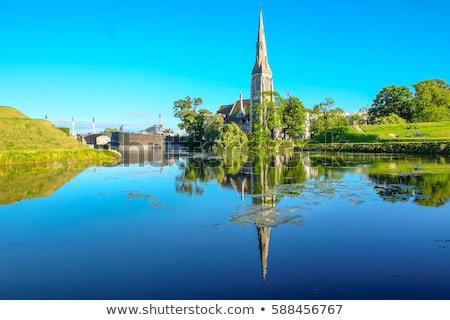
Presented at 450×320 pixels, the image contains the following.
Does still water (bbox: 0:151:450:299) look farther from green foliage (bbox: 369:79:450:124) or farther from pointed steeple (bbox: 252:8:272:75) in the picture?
pointed steeple (bbox: 252:8:272:75)

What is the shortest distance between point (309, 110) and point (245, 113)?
33174 millimetres

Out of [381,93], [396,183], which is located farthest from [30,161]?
[381,93]

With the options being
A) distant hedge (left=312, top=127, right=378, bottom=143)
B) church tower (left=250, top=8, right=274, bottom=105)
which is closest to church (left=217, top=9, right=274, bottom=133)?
church tower (left=250, top=8, right=274, bottom=105)

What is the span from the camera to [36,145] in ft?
148

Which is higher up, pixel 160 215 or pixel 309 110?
pixel 309 110

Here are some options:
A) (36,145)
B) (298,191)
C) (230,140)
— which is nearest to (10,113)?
(36,145)

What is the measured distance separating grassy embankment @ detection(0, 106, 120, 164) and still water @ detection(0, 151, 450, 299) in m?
25.3

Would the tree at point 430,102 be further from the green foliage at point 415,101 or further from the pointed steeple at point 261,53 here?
the pointed steeple at point 261,53

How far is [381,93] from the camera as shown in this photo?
4001 inches

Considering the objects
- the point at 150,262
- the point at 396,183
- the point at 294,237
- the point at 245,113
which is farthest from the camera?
the point at 245,113

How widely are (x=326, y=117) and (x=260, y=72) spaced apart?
A: 29.0 m

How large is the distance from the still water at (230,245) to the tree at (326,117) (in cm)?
8081
